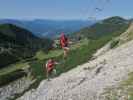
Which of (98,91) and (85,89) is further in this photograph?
(85,89)

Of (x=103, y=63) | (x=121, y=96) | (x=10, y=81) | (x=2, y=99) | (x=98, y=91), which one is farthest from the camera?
(x=10, y=81)

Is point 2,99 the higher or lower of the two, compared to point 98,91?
lower

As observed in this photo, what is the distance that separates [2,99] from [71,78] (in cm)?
4480

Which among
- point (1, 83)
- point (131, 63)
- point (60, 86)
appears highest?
point (131, 63)

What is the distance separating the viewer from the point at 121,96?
107 ft

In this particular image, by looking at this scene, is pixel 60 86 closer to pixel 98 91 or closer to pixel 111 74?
pixel 111 74

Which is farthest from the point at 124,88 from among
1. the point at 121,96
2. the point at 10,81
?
the point at 10,81

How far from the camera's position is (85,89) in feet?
125

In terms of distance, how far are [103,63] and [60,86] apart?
680cm

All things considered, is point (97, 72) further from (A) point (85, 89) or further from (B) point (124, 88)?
(B) point (124, 88)

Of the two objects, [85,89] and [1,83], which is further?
[1,83]

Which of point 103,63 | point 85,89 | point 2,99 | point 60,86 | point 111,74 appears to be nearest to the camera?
point 85,89

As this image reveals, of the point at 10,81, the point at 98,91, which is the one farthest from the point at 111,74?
the point at 10,81

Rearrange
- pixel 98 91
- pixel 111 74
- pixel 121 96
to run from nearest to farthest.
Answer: pixel 121 96
pixel 98 91
pixel 111 74
